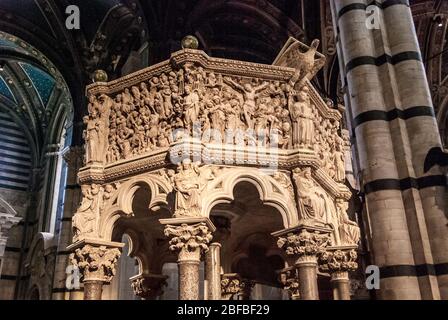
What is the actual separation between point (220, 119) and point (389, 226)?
2.58 metres

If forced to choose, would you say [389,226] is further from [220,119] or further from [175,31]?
[175,31]

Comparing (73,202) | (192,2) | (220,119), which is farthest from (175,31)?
(220,119)

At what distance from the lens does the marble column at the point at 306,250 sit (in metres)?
4.67

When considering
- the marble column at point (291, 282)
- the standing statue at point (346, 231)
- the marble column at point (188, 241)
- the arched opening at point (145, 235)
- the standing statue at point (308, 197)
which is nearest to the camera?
the marble column at point (188, 241)

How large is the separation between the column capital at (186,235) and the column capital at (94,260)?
967 millimetres

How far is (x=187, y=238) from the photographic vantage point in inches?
173

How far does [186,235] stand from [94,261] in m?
1.22

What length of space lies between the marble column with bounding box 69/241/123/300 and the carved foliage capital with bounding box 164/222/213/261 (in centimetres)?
98

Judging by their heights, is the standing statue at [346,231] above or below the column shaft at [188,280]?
above

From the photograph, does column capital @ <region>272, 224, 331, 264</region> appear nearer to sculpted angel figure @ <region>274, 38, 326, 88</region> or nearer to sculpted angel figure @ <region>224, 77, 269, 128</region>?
sculpted angel figure @ <region>224, 77, 269, 128</region>

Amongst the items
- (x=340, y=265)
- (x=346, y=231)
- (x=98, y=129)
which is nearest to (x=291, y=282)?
(x=340, y=265)

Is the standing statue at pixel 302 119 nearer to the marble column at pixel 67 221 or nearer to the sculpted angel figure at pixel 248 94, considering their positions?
the sculpted angel figure at pixel 248 94

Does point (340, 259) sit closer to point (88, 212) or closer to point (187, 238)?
point (187, 238)

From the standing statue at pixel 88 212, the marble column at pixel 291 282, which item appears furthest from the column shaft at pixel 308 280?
the standing statue at pixel 88 212
